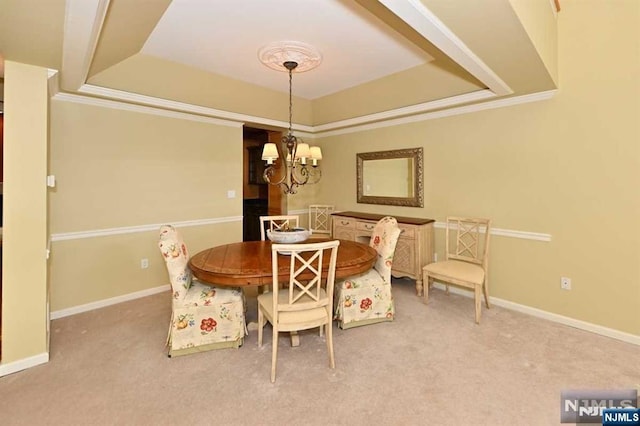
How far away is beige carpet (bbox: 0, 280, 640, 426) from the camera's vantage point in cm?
178

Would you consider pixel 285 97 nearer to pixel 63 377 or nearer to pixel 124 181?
pixel 124 181

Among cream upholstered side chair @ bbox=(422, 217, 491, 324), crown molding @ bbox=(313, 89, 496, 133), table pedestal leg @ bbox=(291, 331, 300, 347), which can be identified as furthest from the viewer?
crown molding @ bbox=(313, 89, 496, 133)

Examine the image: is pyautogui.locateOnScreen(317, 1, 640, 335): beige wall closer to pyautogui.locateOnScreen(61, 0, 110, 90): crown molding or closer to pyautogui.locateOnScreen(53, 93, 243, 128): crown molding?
pyautogui.locateOnScreen(53, 93, 243, 128): crown molding

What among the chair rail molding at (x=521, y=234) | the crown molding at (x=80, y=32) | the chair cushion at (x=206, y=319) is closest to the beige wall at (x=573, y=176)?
the chair rail molding at (x=521, y=234)

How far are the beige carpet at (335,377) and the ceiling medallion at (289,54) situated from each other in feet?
8.79

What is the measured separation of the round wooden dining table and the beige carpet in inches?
25.1

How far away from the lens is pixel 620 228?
264 centimetres

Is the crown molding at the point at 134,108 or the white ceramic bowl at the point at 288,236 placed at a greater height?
the crown molding at the point at 134,108

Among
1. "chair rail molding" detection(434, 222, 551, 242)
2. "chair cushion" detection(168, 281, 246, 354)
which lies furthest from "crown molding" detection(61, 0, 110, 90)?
"chair rail molding" detection(434, 222, 551, 242)

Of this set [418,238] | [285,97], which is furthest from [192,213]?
[418,238]

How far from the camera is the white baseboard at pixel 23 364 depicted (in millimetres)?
2138

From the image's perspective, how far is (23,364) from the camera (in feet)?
7.24

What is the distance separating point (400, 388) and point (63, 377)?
2.32 m

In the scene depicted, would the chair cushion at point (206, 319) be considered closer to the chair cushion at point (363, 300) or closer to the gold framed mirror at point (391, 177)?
the chair cushion at point (363, 300)
